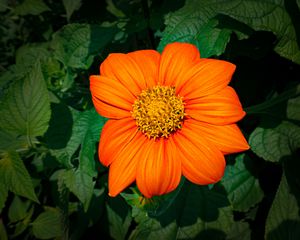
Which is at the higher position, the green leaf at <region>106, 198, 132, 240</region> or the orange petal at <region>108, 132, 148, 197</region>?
the orange petal at <region>108, 132, 148, 197</region>

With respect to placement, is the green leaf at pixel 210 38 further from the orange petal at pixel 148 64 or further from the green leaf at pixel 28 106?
the green leaf at pixel 28 106

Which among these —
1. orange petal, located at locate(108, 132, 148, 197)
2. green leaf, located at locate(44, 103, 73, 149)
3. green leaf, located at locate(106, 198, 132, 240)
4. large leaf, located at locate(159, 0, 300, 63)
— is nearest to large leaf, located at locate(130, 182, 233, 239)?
green leaf, located at locate(106, 198, 132, 240)

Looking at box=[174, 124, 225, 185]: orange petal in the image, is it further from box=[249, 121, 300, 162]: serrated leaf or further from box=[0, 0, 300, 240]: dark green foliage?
box=[249, 121, 300, 162]: serrated leaf

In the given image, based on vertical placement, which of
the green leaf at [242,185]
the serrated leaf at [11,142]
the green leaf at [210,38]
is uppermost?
the green leaf at [210,38]

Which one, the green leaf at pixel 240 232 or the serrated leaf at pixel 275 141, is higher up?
the serrated leaf at pixel 275 141

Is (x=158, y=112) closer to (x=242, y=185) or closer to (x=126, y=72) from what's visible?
(x=126, y=72)

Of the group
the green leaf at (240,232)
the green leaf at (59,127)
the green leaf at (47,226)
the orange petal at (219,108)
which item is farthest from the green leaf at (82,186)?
the green leaf at (240,232)
